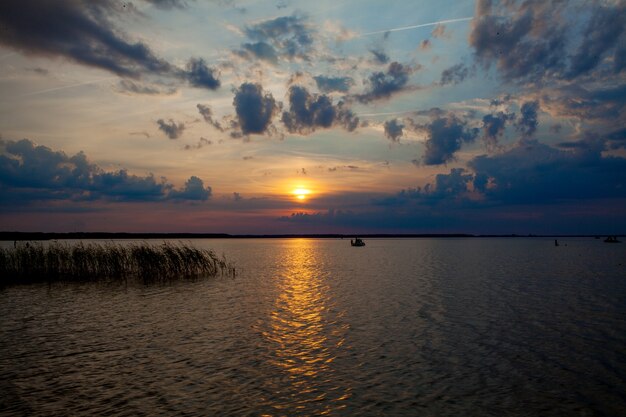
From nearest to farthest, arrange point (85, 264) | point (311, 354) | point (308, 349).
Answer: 1. point (311, 354)
2. point (308, 349)
3. point (85, 264)

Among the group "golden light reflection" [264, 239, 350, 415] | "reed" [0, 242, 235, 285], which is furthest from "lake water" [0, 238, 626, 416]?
"reed" [0, 242, 235, 285]

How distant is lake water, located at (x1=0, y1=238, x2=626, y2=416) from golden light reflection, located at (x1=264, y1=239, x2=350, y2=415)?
0.07 meters

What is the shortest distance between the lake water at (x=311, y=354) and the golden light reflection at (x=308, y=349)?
0.24 feet

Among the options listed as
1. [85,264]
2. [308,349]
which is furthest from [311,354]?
[85,264]

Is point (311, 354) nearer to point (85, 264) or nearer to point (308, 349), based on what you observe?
point (308, 349)

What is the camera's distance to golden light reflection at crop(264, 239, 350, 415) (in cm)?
1236

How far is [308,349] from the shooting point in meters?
18.1


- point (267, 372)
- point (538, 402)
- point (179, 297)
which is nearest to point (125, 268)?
point (179, 297)

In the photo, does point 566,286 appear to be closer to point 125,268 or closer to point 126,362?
point 126,362

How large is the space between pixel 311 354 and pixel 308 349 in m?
0.82

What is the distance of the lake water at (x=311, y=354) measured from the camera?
12.2 m

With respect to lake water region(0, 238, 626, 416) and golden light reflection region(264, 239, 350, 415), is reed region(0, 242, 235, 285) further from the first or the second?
golden light reflection region(264, 239, 350, 415)

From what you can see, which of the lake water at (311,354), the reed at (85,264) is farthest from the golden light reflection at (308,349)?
the reed at (85,264)

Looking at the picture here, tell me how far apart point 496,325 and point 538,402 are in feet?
36.5
